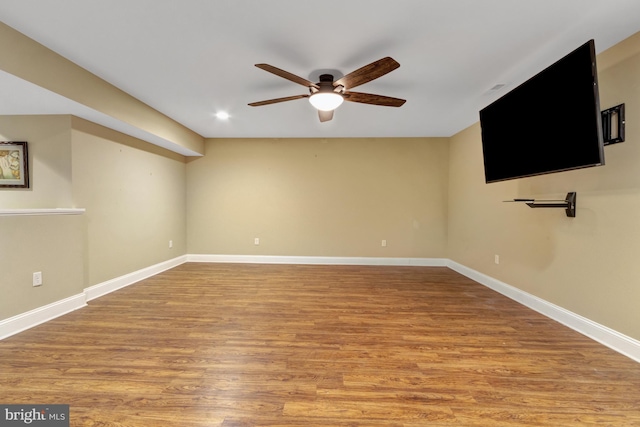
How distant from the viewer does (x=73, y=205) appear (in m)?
2.83

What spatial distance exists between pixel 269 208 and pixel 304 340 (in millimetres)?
3195

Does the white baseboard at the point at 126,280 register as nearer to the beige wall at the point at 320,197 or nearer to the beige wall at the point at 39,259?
the beige wall at the point at 39,259

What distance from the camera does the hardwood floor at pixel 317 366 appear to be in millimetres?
1400

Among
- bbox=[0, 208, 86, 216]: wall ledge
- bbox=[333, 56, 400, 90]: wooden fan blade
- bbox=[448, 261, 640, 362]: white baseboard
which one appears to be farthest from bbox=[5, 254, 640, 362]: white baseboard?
bbox=[333, 56, 400, 90]: wooden fan blade

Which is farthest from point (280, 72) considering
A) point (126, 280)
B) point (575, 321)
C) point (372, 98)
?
point (126, 280)

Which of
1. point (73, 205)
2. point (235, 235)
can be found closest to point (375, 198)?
point (235, 235)

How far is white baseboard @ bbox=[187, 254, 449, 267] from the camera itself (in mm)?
4879

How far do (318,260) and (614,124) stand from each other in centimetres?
407

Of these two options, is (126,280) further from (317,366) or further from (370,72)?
(370,72)

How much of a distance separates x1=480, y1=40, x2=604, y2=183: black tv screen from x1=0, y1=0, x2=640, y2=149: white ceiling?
1.06 ft

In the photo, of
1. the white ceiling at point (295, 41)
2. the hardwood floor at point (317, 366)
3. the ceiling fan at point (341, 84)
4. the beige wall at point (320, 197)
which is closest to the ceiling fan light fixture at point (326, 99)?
the ceiling fan at point (341, 84)

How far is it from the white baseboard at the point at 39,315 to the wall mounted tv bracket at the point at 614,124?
16.9 ft

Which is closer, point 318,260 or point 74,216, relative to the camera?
point 74,216

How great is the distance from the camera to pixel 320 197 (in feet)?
16.3
